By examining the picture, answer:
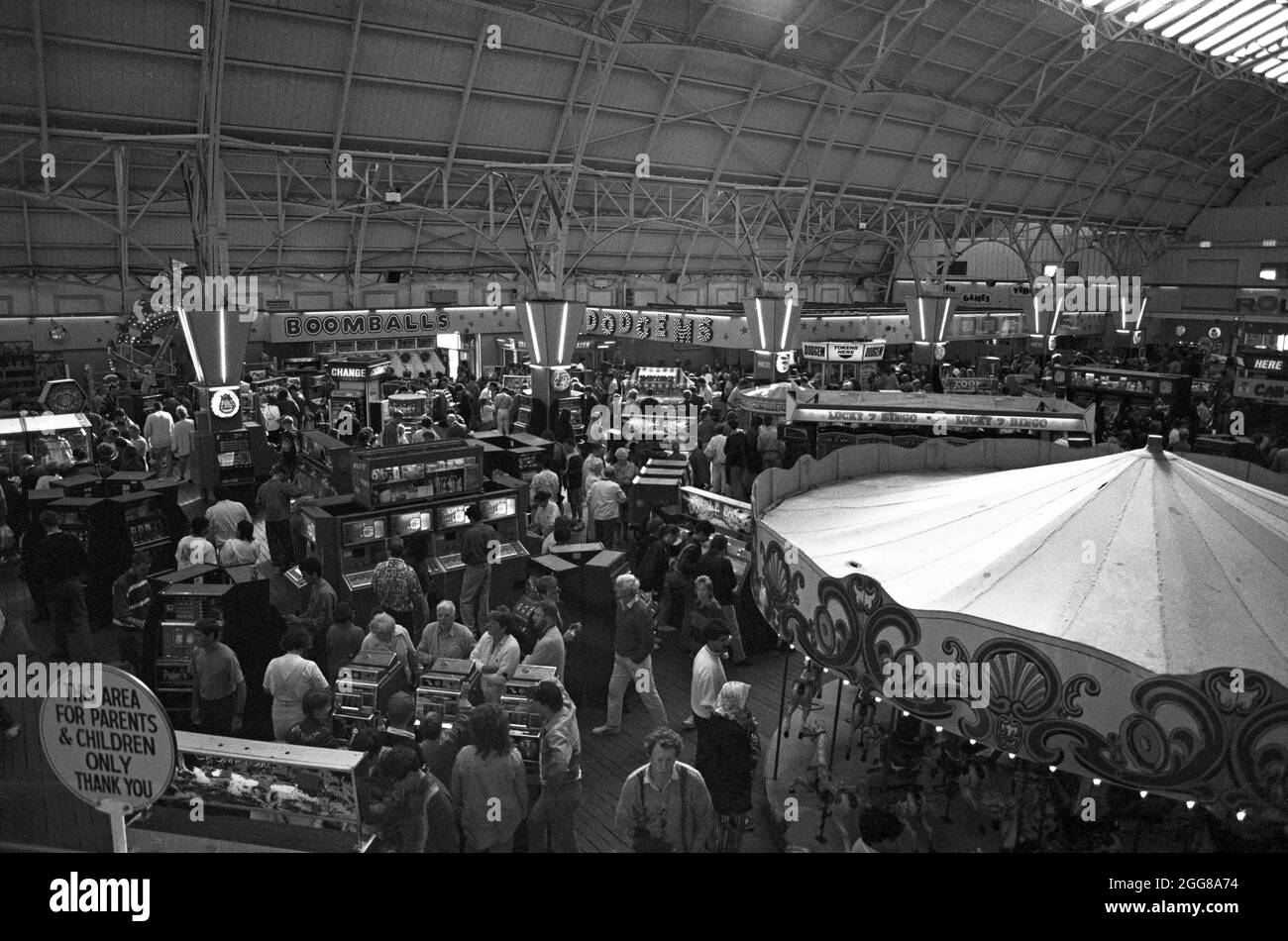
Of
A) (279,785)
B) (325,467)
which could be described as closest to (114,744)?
(279,785)

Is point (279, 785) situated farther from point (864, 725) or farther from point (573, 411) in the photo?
point (573, 411)

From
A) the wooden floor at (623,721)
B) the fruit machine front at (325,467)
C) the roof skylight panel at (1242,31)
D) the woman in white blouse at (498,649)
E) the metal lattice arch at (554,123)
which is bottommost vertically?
the wooden floor at (623,721)

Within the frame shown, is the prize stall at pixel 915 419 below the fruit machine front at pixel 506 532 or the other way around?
the other way around

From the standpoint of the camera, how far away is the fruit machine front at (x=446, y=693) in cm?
578

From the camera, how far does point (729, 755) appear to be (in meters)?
5.30

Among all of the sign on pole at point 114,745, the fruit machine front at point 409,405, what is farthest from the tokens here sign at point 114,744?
the fruit machine front at point 409,405

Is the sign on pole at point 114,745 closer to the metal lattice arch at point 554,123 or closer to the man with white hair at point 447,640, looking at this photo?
the man with white hair at point 447,640

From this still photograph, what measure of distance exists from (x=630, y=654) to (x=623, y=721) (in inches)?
26.7

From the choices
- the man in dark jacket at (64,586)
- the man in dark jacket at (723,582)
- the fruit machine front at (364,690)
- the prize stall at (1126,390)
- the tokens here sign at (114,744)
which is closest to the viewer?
the tokens here sign at (114,744)

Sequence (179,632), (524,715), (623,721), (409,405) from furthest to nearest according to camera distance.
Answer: (409,405) < (623,721) < (179,632) < (524,715)

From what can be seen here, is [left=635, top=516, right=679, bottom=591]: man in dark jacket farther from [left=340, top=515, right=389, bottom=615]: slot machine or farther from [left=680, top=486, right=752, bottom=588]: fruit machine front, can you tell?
[left=340, top=515, right=389, bottom=615]: slot machine

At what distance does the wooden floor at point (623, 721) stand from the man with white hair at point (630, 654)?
0.64 feet

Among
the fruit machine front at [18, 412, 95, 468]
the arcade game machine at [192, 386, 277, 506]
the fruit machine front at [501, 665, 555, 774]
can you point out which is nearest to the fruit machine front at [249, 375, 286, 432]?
the arcade game machine at [192, 386, 277, 506]

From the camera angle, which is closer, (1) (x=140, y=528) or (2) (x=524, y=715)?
(2) (x=524, y=715)
